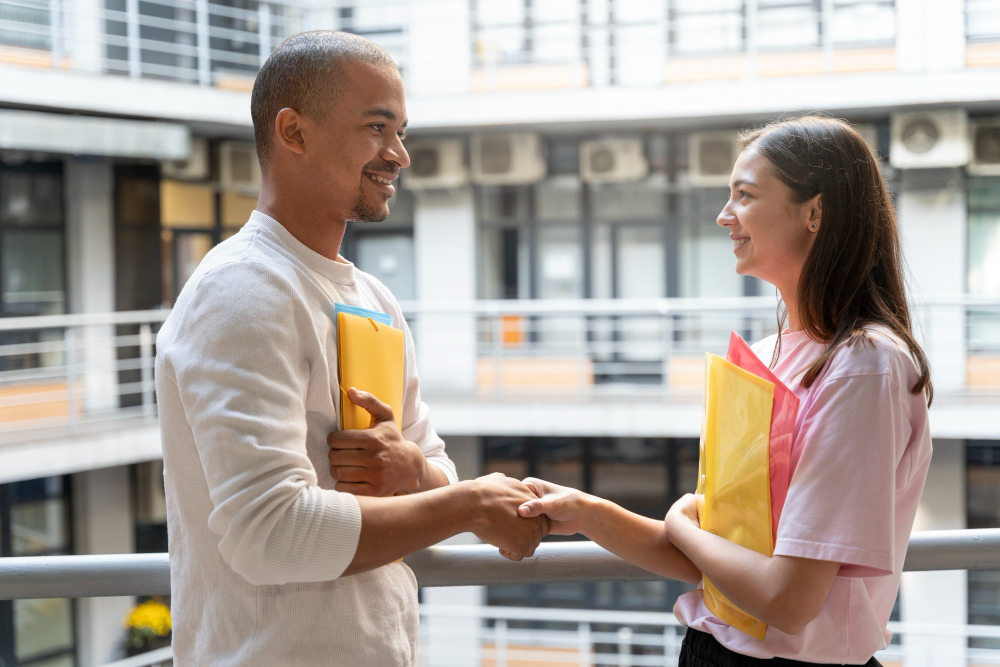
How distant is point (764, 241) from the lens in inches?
29.9

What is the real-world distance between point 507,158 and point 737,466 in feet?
14.7

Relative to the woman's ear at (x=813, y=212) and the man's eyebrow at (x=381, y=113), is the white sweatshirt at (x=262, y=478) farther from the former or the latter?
the woman's ear at (x=813, y=212)

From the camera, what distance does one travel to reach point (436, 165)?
5.09 metres

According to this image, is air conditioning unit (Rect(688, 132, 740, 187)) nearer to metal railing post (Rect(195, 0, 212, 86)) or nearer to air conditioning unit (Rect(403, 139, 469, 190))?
air conditioning unit (Rect(403, 139, 469, 190))

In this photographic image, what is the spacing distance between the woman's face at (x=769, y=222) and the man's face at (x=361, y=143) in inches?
12.0

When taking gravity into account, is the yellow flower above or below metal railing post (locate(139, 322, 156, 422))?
below

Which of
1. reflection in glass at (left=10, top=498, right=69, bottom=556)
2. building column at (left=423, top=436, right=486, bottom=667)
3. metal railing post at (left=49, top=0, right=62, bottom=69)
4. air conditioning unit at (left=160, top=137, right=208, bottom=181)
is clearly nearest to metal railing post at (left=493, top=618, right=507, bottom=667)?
building column at (left=423, top=436, right=486, bottom=667)

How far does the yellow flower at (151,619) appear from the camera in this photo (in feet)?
14.7

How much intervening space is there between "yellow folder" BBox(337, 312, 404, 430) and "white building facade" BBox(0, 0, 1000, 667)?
12.4 ft

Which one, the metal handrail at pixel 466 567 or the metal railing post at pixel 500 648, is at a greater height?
the metal handrail at pixel 466 567

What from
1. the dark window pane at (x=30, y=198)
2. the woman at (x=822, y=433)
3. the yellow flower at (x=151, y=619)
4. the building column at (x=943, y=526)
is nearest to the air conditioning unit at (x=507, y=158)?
the dark window pane at (x=30, y=198)

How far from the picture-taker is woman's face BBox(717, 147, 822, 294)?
75cm

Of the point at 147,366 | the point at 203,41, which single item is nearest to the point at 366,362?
the point at 147,366

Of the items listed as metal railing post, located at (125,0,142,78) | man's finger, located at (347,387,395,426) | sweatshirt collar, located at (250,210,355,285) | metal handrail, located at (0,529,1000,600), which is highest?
metal railing post, located at (125,0,142,78)
